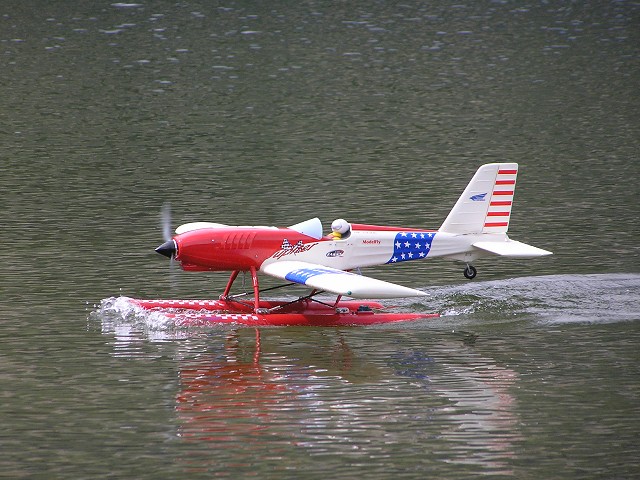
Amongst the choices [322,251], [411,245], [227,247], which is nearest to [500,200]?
[411,245]

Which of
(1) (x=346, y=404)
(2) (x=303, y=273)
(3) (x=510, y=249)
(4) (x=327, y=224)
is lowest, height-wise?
(1) (x=346, y=404)

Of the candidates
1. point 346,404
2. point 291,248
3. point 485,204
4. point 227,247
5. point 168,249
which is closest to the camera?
point 346,404

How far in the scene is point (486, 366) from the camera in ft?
64.6

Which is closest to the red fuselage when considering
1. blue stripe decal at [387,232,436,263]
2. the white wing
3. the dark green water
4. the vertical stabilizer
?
the white wing

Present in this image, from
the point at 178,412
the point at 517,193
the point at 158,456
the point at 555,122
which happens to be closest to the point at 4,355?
the point at 178,412

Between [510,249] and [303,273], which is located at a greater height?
[510,249]

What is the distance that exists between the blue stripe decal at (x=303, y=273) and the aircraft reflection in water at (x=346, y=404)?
1201 mm

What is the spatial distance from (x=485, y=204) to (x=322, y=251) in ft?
10.5

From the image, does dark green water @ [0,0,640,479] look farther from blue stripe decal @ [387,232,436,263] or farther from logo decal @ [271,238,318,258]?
logo decal @ [271,238,318,258]

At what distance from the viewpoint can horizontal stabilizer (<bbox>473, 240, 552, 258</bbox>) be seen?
898 inches

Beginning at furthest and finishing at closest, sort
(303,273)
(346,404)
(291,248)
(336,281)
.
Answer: (291,248) < (303,273) < (336,281) < (346,404)

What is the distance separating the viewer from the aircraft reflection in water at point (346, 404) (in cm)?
1631

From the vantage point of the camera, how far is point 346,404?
17.8 metres

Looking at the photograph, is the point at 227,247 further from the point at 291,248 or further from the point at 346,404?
the point at 346,404
